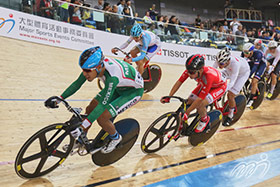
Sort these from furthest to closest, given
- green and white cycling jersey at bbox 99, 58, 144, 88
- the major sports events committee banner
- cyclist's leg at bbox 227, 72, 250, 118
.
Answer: the major sports events committee banner
cyclist's leg at bbox 227, 72, 250, 118
green and white cycling jersey at bbox 99, 58, 144, 88

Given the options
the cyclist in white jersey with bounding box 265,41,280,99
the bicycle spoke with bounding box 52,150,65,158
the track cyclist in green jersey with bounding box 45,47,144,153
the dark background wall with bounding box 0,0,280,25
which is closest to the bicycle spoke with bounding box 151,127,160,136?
the track cyclist in green jersey with bounding box 45,47,144,153

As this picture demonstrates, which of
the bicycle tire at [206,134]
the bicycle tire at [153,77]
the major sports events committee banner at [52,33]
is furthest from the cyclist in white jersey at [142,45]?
the major sports events committee banner at [52,33]

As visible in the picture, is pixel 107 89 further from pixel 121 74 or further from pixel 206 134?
pixel 206 134

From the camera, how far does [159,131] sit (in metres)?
3.24

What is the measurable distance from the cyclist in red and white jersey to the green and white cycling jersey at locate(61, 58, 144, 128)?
1.88 ft

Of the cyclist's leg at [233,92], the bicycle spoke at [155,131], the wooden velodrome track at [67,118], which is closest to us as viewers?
the wooden velodrome track at [67,118]

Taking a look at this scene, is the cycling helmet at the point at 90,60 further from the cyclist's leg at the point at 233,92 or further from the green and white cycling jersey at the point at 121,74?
the cyclist's leg at the point at 233,92

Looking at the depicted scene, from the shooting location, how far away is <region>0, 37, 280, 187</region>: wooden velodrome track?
2.64 m

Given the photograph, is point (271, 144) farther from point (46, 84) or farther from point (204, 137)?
point (46, 84)

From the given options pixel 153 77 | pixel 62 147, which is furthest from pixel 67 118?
pixel 153 77

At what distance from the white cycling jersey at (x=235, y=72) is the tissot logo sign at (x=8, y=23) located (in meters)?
5.05

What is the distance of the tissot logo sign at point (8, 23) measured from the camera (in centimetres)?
672

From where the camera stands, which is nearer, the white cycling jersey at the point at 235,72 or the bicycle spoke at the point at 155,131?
the bicycle spoke at the point at 155,131

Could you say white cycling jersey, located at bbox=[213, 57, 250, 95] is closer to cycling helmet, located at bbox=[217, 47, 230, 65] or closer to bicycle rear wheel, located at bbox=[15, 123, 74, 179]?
cycling helmet, located at bbox=[217, 47, 230, 65]
